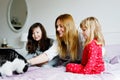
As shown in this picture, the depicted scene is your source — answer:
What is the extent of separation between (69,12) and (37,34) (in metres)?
1.21

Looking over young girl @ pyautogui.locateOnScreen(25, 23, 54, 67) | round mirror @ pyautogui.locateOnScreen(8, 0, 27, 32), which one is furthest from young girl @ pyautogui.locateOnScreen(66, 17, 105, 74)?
round mirror @ pyautogui.locateOnScreen(8, 0, 27, 32)

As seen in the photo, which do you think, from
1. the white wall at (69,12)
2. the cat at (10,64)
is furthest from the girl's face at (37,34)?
the white wall at (69,12)

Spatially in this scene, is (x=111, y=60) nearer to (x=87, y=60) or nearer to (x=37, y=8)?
(x=87, y=60)

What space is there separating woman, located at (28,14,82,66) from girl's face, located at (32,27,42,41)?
7.1 inches

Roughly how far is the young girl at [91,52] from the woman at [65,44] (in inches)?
10.9

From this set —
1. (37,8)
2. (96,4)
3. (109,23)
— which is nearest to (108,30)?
(109,23)

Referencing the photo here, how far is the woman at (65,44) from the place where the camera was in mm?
2021

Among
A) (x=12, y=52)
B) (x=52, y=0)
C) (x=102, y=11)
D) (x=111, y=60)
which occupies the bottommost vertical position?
(x=111, y=60)

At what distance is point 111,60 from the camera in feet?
7.38

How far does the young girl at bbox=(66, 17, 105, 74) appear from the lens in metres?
1.65

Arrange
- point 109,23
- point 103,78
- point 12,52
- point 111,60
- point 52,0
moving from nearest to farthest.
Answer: point 103,78 → point 12,52 → point 111,60 → point 109,23 → point 52,0

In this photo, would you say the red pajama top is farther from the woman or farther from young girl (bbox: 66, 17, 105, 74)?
the woman

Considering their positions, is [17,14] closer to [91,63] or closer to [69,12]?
[69,12]

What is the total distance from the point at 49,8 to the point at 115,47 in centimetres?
136
